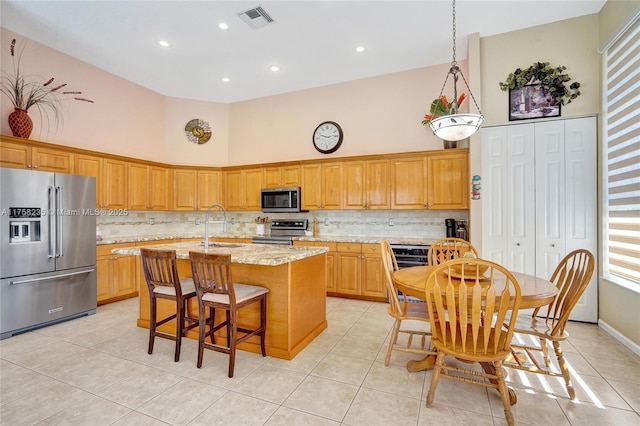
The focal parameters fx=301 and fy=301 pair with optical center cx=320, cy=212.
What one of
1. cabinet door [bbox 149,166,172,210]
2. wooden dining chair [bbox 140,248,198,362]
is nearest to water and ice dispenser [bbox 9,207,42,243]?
wooden dining chair [bbox 140,248,198,362]

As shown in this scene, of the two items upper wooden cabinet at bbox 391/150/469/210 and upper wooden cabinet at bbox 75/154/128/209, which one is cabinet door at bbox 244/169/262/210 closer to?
upper wooden cabinet at bbox 75/154/128/209

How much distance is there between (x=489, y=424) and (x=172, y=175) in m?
5.54

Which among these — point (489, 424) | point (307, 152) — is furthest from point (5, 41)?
point (489, 424)

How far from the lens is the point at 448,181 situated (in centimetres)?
425

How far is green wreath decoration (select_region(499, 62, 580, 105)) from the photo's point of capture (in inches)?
139

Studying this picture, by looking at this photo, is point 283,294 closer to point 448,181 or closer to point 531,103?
point 448,181

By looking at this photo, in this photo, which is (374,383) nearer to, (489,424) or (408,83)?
(489,424)

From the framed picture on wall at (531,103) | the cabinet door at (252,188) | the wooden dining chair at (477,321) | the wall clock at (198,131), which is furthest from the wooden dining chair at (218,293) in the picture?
the wall clock at (198,131)

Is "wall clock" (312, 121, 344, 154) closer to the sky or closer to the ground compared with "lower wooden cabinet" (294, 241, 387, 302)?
closer to the sky

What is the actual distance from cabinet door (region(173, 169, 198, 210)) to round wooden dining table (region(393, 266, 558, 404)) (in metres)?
4.35

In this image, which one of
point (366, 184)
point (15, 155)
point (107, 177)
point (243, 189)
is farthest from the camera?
point (243, 189)

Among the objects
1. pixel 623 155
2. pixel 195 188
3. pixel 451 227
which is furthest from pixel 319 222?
pixel 623 155

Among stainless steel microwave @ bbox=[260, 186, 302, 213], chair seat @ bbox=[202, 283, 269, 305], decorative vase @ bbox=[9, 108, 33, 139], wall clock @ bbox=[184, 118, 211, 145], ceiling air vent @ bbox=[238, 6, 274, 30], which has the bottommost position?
chair seat @ bbox=[202, 283, 269, 305]

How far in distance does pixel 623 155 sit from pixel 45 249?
6.19 meters
